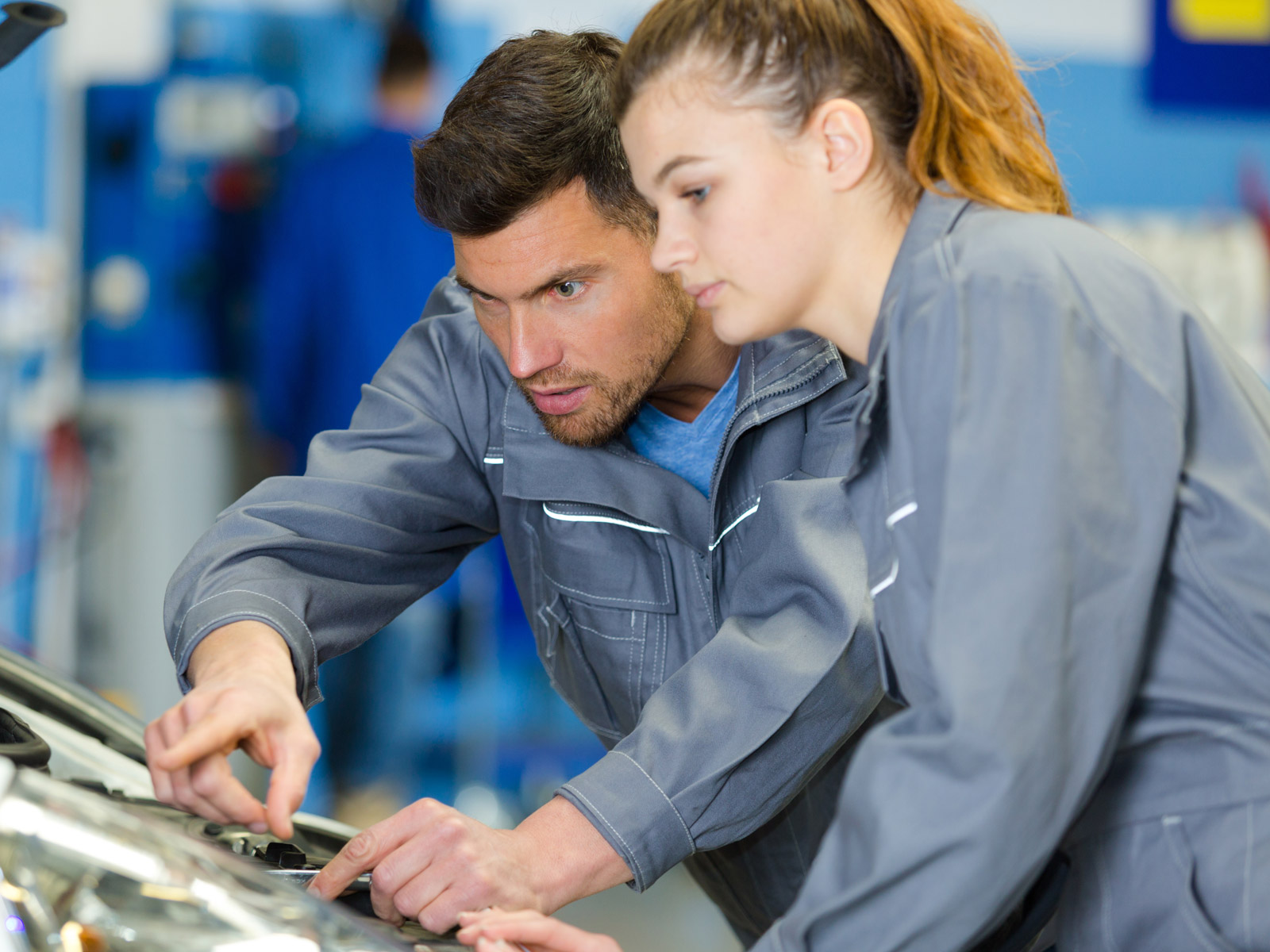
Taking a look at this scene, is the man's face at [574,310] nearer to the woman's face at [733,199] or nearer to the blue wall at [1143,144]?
the woman's face at [733,199]

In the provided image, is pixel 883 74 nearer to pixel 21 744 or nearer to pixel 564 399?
pixel 564 399

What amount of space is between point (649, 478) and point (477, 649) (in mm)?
2129

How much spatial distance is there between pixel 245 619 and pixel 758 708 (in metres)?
0.46

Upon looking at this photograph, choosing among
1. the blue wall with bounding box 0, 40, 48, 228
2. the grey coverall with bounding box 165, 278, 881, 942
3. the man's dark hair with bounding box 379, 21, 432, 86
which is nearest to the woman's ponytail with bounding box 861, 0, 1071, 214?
the grey coverall with bounding box 165, 278, 881, 942

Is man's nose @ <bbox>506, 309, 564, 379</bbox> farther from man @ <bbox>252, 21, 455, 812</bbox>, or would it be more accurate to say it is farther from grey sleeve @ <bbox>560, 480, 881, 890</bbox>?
man @ <bbox>252, 21, 455, 812</bbox>

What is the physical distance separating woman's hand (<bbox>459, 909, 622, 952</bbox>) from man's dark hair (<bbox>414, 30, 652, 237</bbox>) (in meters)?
Answer: 0.64

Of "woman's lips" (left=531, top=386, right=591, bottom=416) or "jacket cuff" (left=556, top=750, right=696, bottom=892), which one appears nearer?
"jacket cuff" (left=556, top=750, right=696, bottom=892)

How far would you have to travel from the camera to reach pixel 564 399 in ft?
4.18

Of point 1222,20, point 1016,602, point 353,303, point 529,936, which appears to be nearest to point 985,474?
point 1016,602

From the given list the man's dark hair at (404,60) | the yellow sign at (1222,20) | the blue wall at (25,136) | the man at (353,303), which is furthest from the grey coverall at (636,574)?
the yellow sign at (1222,20)

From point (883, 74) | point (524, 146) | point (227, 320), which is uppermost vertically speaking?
point (883, 74)

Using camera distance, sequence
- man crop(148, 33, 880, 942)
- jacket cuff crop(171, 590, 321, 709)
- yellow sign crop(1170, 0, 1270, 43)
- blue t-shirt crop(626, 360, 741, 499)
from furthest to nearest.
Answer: yellow sign crop(1170, 0, 1270, 43) < blue t-shirt crop(626, 360, 741, 499) < jacket cuff crop(171, 590, 321, 709) < man crop(148, 33, 880, 942)

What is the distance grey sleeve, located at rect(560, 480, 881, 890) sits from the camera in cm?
108

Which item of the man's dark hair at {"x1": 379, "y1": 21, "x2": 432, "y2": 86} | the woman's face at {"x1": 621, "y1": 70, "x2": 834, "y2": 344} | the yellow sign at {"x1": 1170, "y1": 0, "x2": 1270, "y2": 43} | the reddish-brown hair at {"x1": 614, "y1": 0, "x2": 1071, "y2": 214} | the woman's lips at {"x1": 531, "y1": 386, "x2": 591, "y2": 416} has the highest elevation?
the yellow sign at {"x1": 1170, "y1": 0, "x2": 1270, "y2": 43}
